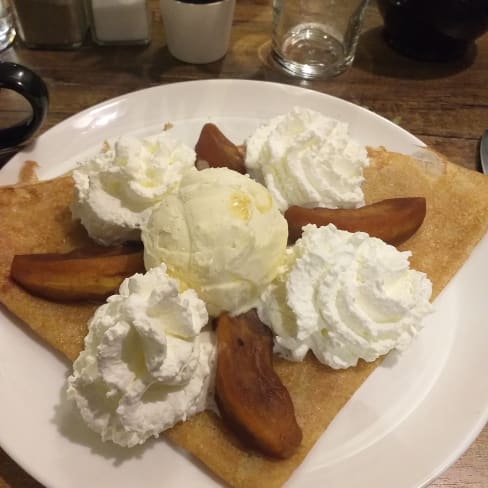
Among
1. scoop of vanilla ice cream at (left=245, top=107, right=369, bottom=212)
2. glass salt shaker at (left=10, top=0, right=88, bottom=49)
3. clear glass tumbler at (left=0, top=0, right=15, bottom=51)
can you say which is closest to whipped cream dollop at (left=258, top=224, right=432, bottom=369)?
scoop of vanilla ice cream at (left=245, top=107, right=369, bottom=212)

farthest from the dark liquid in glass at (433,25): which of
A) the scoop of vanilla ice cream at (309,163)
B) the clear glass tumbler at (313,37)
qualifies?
the scoop of vanilla ice cream at (309,163)

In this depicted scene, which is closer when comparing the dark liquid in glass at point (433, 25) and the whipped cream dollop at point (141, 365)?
the whipped cream dollop at point (141, 365)

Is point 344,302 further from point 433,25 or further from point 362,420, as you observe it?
point 433,25

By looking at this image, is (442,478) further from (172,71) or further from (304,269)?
→ (172,71)

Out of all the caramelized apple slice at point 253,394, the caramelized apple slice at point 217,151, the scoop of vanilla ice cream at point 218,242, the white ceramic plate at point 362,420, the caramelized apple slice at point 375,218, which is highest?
the scoop of vanilla ice cream at point 218,242

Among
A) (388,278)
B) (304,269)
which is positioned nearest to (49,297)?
(304,269)

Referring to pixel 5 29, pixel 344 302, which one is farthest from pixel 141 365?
pixel 5 29

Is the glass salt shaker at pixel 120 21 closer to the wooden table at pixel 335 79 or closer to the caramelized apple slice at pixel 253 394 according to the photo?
the wooden table at pixel 335 79
